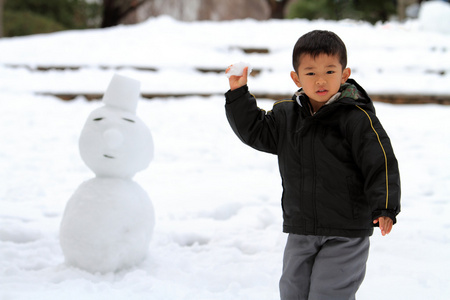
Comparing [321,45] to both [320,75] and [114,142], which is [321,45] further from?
[114,142]

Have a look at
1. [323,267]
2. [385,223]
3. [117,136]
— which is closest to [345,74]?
[385,223]

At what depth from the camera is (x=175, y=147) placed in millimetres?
5352

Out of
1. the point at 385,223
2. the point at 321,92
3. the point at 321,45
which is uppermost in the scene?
the point at 321,45

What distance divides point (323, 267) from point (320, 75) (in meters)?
0.63

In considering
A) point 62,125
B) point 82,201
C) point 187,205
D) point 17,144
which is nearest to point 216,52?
point 62,125

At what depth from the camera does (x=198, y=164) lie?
4781 mm

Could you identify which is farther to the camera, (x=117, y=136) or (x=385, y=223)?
(x=117, y=136)

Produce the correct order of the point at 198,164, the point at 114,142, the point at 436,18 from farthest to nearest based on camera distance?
the point at 436,18 → the point at 198,164 → the point at 114,142

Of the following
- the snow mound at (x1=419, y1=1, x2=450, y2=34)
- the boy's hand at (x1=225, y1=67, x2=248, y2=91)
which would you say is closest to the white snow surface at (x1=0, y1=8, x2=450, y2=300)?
the snow mound at (x1=419, y1=1, x2=450, y2=34)

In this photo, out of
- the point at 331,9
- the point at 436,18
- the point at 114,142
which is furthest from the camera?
the point at 331,9

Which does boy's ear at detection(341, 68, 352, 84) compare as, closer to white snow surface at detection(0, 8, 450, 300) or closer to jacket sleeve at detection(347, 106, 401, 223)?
jacket sleeve at detection(347, 106, 401, 223)

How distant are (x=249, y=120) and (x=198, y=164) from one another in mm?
3106

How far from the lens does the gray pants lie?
1.60 m

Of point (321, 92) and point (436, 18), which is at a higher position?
point (436, 18)
